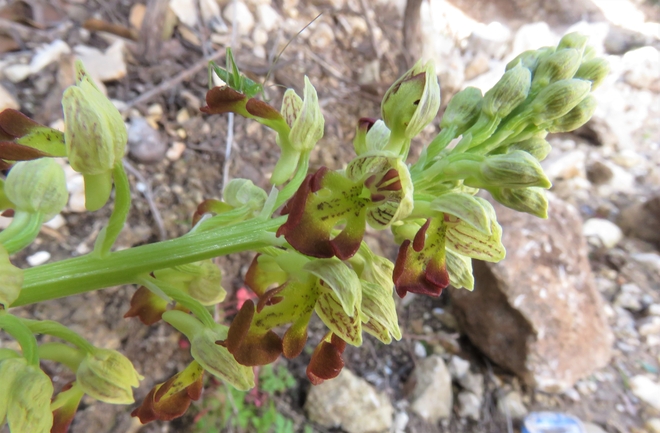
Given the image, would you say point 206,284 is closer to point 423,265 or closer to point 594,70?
point 423,265

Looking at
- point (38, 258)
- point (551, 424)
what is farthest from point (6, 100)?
point (551, 424)

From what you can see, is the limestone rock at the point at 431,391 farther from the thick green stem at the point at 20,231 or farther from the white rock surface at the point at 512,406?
the thick green stem at the point at 20,231

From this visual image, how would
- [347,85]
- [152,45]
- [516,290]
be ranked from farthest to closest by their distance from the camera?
[347,85]
[516,290]
[152,45]

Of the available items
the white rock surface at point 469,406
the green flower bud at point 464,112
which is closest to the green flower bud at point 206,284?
the green flower bud at point 464,112

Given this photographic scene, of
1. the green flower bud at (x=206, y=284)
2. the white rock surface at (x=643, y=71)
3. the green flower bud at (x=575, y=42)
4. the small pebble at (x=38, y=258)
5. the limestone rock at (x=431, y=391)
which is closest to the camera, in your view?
the green flower bud at (x=575, y=42)

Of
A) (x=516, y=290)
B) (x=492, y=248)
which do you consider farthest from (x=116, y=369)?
(x=516, y=290)

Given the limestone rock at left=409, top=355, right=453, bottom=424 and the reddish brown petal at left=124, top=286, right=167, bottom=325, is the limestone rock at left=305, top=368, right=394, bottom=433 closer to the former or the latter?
the limestone rock at left=409, top=355, right=453, bottom=424

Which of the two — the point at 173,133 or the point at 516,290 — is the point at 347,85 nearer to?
the point at 173,133
